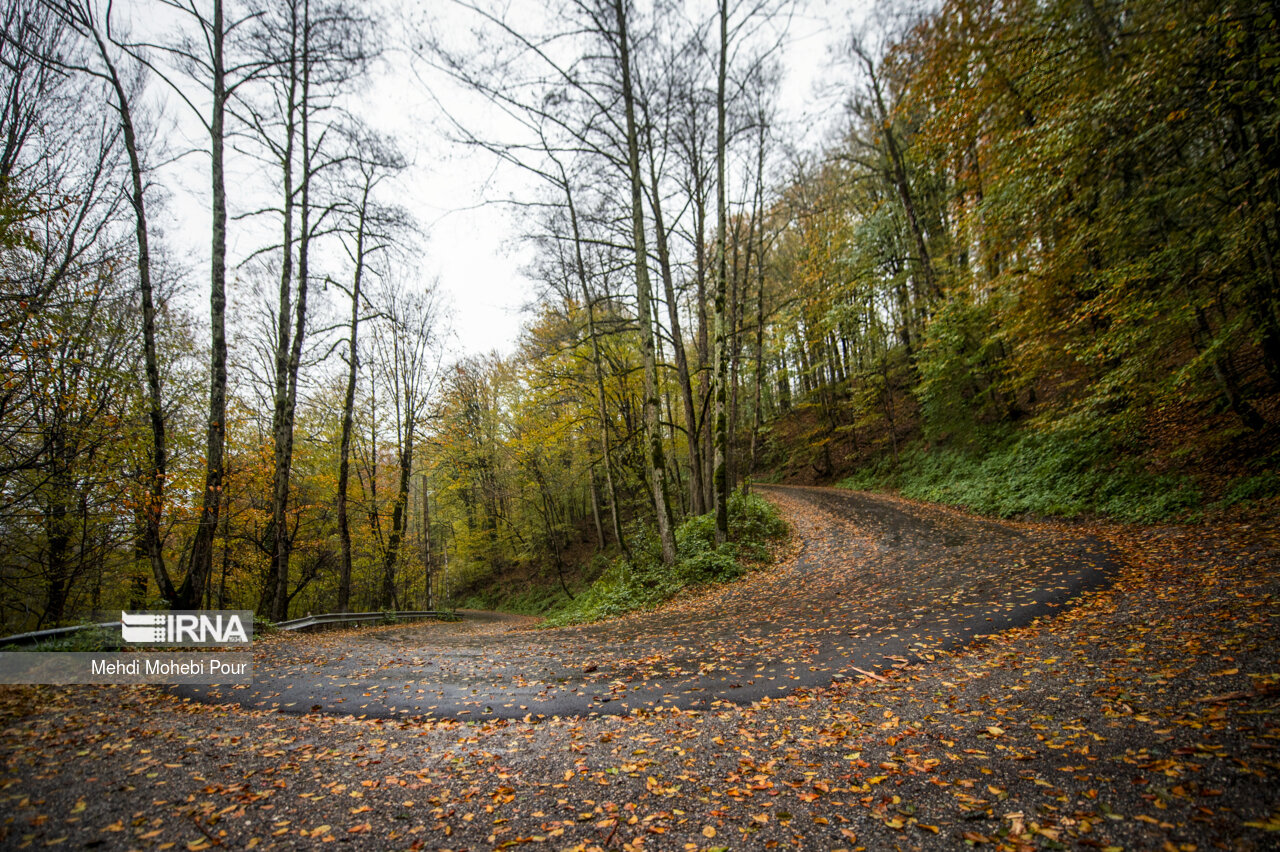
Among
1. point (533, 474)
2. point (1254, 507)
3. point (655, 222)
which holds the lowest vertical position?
point (1254, 507)

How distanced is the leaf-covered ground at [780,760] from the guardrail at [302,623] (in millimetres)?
2079

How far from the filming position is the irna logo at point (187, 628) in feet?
23.2

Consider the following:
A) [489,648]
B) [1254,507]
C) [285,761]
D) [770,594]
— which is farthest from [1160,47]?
[489,648]

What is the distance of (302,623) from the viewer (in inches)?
427

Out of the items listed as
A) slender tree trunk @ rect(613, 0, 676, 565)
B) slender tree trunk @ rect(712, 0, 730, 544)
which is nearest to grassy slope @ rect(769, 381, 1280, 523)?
slender tree trunk @ rect(712, 0, 730, 544)

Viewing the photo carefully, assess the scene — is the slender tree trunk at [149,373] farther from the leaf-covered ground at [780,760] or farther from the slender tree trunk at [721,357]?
the slender tree trunk at [721,357]

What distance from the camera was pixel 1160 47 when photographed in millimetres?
5848

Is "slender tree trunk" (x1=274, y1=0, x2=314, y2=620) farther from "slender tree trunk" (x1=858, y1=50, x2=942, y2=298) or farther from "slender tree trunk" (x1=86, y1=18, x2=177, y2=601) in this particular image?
"slender tree trunk" (x1=858, y1=50, x2=942, y2=298)

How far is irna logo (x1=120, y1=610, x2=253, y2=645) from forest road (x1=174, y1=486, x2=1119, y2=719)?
0.66m

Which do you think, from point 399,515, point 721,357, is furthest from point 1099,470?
point 399,515

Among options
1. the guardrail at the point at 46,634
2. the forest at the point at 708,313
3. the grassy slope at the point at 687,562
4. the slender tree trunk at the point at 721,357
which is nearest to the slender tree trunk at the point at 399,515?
the forest at the point at 708,313

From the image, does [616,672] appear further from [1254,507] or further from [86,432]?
[1254,507]

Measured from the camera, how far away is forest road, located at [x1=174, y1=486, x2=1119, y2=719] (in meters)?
4.78

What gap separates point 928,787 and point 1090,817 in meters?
0.72
